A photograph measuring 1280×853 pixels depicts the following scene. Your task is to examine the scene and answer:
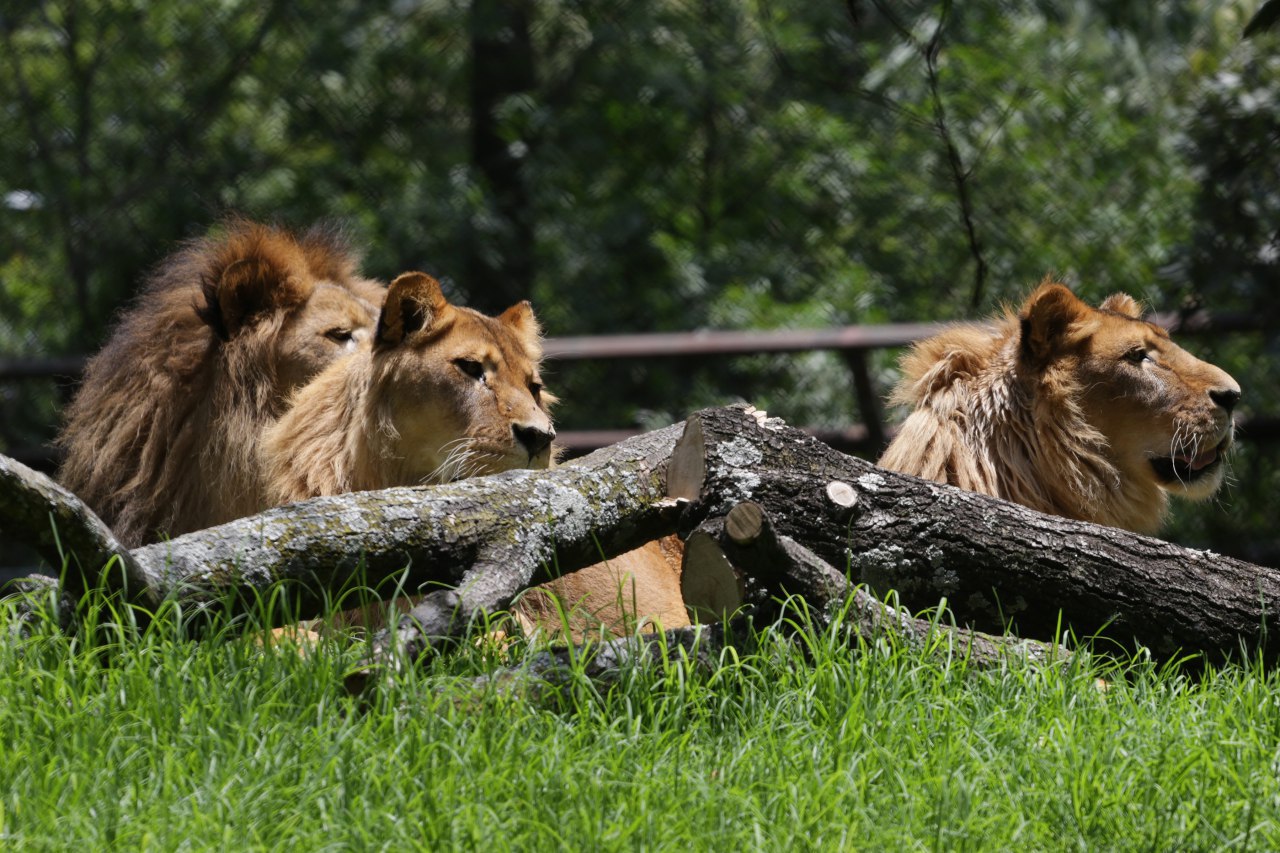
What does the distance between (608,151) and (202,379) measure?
6984 mm

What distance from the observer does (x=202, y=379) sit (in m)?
5.14

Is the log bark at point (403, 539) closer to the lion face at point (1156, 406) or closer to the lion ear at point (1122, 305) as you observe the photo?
the lion face at point (1156, 406)

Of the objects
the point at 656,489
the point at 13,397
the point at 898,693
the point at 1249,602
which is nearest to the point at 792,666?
the point at 898,693

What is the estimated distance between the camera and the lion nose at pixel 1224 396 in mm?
5129

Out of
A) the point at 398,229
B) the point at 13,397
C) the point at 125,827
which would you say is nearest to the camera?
the point at 125,827

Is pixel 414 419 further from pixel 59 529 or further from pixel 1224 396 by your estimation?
pixel 1224 396

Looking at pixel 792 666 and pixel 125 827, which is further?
pixel 792 666

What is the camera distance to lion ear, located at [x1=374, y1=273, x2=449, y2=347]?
459 centimetres

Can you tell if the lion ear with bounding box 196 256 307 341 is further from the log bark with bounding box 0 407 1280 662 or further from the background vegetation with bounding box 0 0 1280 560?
the background vegetation with bounding box 0 0 1280 560

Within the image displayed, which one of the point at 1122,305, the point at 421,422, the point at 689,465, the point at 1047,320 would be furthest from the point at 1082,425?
the point at 421,422

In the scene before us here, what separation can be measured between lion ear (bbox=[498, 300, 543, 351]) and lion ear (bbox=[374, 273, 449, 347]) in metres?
0.42

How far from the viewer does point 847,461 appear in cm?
424

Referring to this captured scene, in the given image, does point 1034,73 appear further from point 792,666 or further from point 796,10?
point 792,666

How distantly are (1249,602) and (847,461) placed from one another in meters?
1.07
